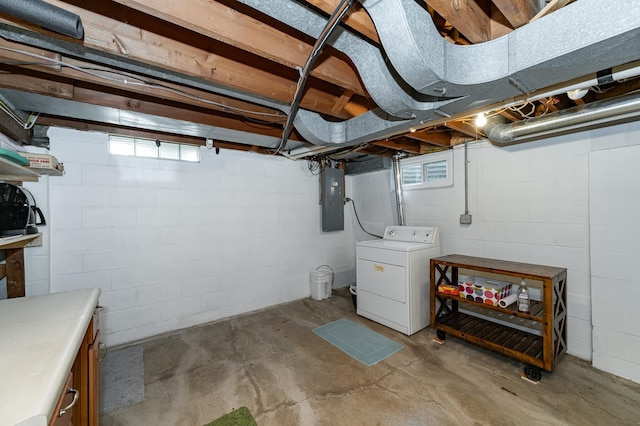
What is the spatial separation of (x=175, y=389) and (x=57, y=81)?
2316 mm

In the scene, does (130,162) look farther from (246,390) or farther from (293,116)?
(246,390)

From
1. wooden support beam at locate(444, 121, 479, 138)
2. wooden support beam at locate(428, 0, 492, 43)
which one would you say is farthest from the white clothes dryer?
wooden support beam at locate(428, 0, 492, 43)

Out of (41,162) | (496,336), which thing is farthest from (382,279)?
(41,162)

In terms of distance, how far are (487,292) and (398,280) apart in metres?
0.81

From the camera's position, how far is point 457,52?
1.29m

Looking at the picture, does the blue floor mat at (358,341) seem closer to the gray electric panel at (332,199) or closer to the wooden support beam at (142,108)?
the gray electric panel at (332,199)

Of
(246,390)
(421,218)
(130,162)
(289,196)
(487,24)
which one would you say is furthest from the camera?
(289,196)

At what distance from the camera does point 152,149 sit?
281 cm

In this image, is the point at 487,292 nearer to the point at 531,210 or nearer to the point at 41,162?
the point at 531,210

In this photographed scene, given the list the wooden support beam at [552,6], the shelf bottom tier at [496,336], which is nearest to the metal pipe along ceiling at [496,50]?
the wooden support beam at [552,6]

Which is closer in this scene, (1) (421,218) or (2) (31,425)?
(2) (31,425)

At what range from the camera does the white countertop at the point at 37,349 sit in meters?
0.69

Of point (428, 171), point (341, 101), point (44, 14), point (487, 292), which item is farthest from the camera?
point (428, 171)

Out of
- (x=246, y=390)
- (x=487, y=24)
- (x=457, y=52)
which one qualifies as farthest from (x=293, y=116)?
(x=246, y=390)
